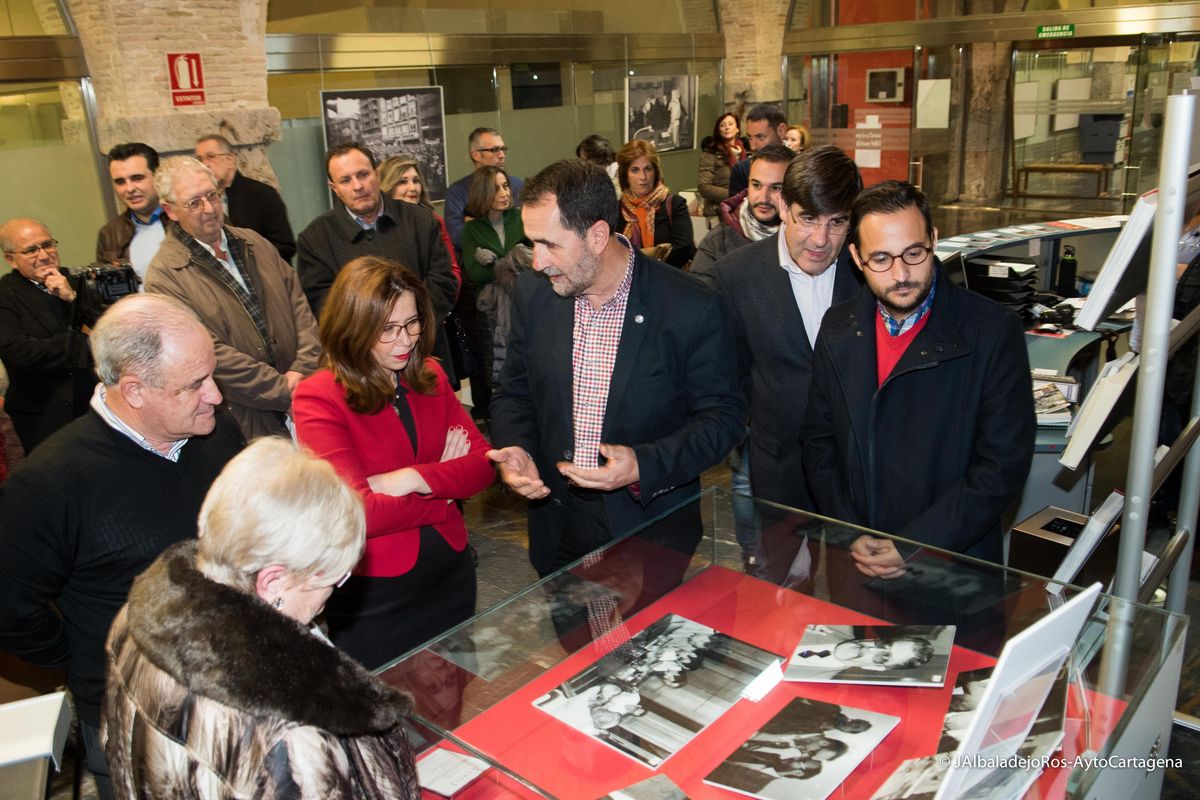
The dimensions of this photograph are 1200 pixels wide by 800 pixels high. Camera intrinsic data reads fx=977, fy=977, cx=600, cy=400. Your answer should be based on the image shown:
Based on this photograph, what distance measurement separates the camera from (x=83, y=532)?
2311 millimetres

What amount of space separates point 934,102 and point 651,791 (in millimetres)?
13235

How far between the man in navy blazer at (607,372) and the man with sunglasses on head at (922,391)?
1.34 ft

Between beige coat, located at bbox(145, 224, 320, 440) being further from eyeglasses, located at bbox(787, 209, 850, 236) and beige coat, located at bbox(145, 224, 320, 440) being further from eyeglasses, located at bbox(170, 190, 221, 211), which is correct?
eyeglasses, located at bbox(787, 209, 850, 236)

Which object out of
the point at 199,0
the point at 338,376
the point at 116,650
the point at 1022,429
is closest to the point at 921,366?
the point at 1022,429

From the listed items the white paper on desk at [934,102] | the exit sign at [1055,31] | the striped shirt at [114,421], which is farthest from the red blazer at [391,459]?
the white paper on desk at [934,102]

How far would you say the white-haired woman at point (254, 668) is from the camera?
4.73ft

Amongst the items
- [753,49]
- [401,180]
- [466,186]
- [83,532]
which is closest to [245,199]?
[401,180]

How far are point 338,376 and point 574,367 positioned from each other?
27.9 inches

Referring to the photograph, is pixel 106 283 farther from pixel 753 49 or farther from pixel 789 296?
pixel 753 49

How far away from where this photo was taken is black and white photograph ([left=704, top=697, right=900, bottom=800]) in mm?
1776

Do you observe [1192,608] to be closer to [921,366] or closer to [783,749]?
[921,366]

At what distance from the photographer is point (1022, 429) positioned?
106 inches

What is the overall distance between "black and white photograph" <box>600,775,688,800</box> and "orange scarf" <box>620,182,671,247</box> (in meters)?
5.10

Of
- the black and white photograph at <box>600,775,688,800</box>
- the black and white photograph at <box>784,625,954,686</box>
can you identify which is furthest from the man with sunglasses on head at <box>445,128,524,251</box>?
the black and white photograph at <box>600,775,688,800</box>
